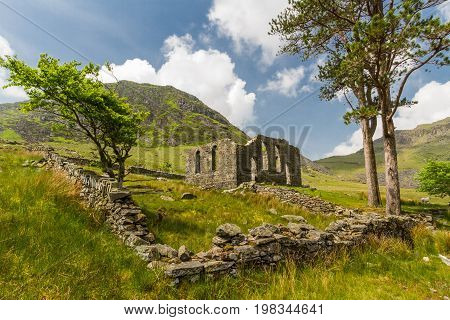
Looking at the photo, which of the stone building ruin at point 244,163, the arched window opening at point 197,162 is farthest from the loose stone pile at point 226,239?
the arched window opening at point 197,162

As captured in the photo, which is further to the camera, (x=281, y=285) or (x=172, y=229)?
(x=172, y=229)

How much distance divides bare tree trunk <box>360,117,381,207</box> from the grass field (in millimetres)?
10724

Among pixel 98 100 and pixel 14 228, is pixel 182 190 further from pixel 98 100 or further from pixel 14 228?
pixel 14 228

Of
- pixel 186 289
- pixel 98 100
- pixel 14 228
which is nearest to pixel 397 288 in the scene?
pixel 186 289

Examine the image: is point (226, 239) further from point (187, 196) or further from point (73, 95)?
point (73, 95)

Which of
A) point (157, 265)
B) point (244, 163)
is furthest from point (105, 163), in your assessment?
point (244, 163)

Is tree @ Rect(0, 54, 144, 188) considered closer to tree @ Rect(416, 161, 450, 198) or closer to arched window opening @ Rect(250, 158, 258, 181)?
arched window opening @ Rect(250, 158, 258, 181)

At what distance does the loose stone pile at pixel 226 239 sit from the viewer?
6215 millimetres

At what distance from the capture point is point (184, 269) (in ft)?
18.7

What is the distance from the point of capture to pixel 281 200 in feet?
69.8

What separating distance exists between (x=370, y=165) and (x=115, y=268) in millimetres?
20222

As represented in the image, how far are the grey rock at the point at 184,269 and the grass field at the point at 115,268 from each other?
→ 0.59 feet

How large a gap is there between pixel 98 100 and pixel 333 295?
16.0 m

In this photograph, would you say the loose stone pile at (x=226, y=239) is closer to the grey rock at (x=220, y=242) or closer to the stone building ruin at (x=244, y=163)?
the grey rock at (x=220, y=242)
